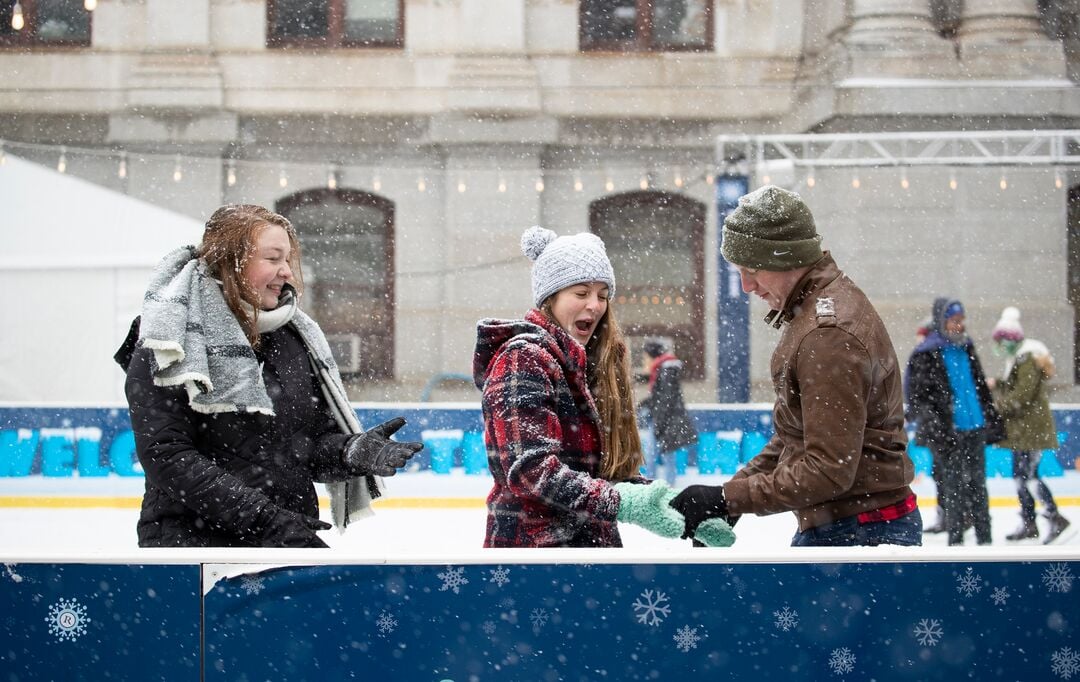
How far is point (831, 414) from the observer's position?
6.43 feet

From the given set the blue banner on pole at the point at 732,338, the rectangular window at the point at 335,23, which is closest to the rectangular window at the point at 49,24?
the rectangular window at the point at 335,23

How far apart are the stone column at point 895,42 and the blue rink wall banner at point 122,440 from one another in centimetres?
485

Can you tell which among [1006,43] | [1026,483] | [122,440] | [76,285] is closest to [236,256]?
[122,440]

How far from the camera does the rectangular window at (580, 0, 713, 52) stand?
37.8 ft

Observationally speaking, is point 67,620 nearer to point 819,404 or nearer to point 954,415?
point 819,404

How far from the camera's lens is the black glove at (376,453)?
2330 millimetres

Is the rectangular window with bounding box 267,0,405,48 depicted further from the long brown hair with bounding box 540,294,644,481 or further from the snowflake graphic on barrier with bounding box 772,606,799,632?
the snowflake graphic on barrier with bounding box 772,606,799,632

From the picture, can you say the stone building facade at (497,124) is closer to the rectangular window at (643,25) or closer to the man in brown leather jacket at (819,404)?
the rectangular window at (643,25)

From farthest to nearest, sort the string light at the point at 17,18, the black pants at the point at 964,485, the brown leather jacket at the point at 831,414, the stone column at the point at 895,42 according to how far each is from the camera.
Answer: the string light at the point at 17,18, the stone column at the point at 895,42, the black pants at the point at 964,485, the brown leather jacket at the point at 831,414

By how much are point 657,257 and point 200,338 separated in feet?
31.9

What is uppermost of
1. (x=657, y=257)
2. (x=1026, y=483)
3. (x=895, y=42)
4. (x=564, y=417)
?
(x=895, y=42)

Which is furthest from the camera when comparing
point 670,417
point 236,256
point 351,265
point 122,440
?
point 351,265

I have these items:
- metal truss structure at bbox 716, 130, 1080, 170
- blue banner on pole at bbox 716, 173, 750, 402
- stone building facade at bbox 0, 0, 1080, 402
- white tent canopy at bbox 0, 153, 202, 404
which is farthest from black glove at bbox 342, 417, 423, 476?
stone building facade at bbox 0, 0, 1080, 402

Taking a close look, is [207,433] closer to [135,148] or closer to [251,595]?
[251,595]
